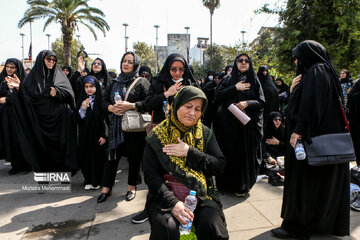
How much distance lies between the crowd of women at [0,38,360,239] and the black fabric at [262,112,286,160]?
0.07ft

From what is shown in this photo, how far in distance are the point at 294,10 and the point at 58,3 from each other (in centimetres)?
1331

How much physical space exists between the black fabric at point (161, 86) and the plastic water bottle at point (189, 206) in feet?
4.87

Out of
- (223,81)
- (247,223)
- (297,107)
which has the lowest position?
(247,223)

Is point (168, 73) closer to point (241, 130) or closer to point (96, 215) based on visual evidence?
point (241, 130)

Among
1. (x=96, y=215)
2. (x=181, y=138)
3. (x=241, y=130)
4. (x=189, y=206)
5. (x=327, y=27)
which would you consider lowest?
(x=96, y=215)

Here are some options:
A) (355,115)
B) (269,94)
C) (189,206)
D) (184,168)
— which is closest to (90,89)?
(184,168)

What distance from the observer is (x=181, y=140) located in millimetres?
2174

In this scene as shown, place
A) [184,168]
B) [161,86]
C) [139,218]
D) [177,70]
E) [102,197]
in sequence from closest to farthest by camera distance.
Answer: [184,168] < [139,218] < [177,70] < [161,86] < [102,197]

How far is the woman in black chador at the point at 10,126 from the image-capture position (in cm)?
492

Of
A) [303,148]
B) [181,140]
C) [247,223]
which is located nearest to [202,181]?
[181,140]

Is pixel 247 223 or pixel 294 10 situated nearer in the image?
pixel 247 223

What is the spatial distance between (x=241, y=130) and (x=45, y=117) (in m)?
3.21

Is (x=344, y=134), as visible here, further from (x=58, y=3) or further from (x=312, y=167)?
(x=58, y=3)

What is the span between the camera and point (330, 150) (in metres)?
2.35
